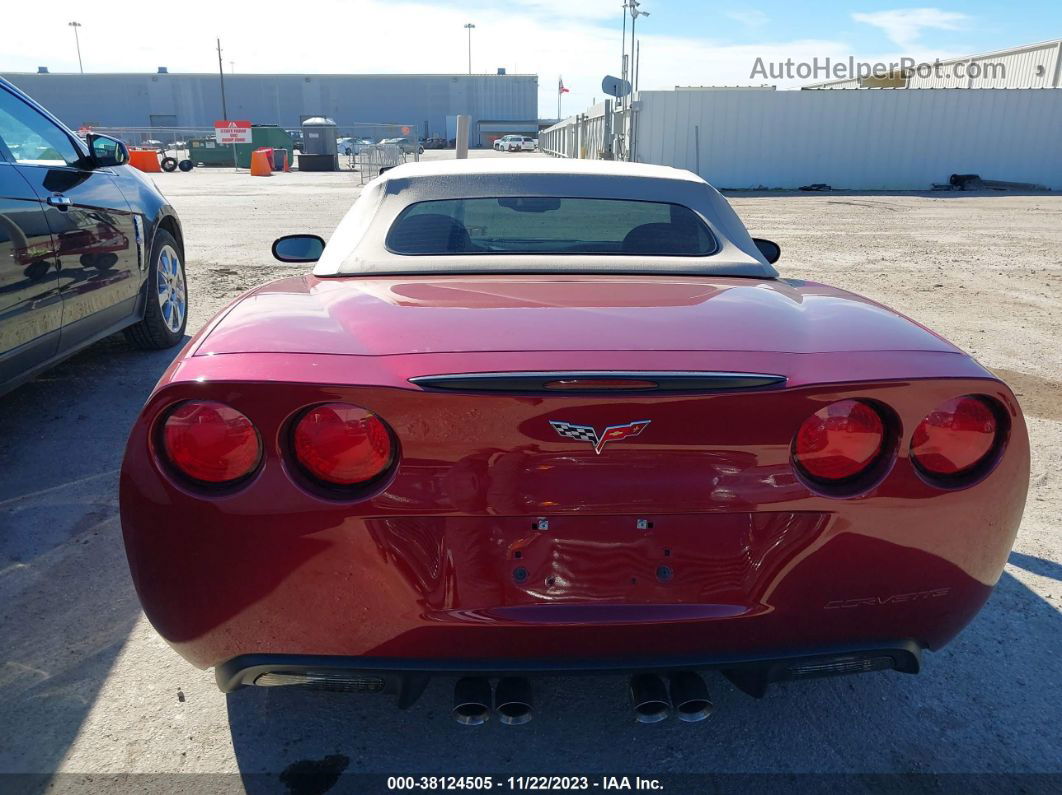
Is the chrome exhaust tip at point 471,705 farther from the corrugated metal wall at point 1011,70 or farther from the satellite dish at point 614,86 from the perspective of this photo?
the corrugated metal wall at point 1011,70

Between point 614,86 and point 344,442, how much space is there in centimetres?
2243

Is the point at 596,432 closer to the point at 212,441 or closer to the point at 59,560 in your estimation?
the point at 212,441

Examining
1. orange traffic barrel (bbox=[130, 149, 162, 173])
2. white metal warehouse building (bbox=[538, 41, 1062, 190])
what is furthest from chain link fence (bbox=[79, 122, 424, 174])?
white metal warehouse building (bbox=[538, 41, 1062, 190])

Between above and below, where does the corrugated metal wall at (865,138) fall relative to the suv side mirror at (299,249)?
above

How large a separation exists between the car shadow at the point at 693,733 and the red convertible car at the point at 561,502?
0.88 feet

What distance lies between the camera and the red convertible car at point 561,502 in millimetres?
1640

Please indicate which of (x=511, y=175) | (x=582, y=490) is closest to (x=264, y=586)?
(x=582, y=490)

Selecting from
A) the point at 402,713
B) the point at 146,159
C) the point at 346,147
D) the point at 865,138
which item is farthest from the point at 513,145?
the point at 402,713

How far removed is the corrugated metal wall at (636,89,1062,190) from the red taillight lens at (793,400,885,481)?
25335mm

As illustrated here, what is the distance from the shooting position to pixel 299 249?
124 inches

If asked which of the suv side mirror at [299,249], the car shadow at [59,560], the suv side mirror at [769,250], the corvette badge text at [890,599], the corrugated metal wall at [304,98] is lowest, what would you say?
the car shadow at [59,560]

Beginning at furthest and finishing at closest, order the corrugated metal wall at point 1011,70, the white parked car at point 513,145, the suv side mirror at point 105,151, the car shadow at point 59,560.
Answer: the white parked car at point 513,145, the corrugated metal wall at point 1011,70, the suv side mirror at point 105,151, the car shadow at point 59,560

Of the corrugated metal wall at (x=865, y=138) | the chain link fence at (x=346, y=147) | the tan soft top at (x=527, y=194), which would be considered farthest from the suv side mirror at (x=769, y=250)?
the corrugated metal wall at (x=865, y=138)

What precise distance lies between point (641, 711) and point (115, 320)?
4041 millimetres
